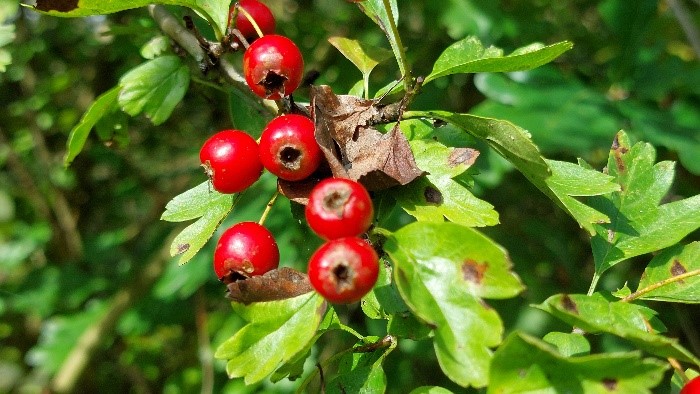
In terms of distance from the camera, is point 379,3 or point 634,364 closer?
point 634,364

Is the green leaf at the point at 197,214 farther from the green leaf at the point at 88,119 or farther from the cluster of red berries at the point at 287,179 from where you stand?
the green leaf at the point at 88,119

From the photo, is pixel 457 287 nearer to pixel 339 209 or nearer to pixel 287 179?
pixel 339 209

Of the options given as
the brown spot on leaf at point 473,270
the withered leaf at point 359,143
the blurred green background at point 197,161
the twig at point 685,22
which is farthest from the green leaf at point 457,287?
the twig at point 685,22

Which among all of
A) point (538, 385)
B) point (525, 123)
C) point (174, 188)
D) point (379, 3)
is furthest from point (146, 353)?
point (538, 385)

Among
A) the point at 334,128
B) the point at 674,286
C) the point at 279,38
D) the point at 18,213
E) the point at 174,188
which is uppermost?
the point at 279,38

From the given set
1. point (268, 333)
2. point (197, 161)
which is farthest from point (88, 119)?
point (197, 161)

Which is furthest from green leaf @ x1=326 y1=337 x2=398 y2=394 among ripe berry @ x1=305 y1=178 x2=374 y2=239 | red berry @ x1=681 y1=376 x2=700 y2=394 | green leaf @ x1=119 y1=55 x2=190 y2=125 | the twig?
the twig

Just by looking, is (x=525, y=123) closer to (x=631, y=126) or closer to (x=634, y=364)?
(x=631, y=126)
